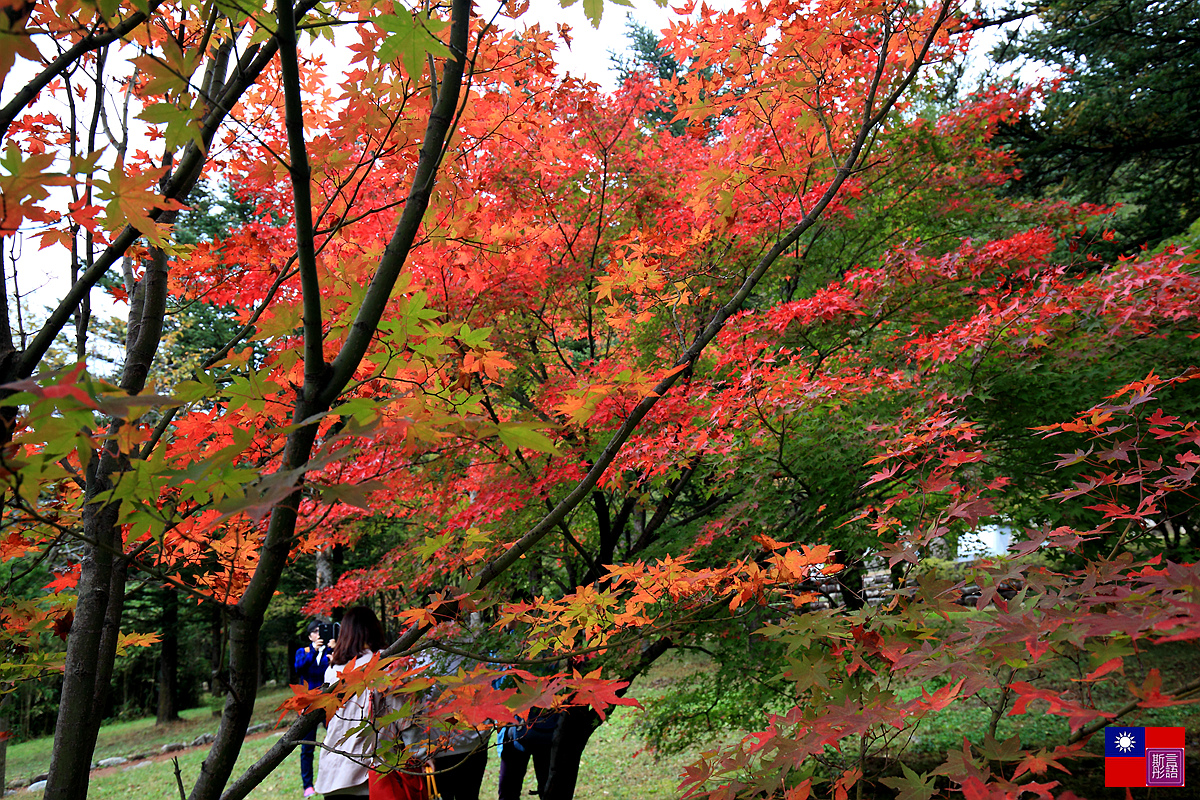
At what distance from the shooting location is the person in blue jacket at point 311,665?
5.73 m

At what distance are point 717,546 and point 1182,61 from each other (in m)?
9.40

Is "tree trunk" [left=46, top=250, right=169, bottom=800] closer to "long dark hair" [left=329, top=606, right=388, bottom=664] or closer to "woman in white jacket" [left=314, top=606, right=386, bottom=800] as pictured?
"woman in white jacket" [left=314, top=606, right=386, bottom=800]

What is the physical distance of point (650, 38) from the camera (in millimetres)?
22250

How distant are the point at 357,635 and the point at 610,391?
1.94m

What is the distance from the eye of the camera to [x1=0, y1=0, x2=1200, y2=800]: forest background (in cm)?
124

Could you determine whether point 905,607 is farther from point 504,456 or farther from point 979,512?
point 504,456

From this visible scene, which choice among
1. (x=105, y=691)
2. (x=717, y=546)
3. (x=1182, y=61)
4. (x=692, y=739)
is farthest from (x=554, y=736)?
(x=1182, y=61)

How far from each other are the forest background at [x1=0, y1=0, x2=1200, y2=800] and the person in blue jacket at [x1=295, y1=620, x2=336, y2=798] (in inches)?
12.6

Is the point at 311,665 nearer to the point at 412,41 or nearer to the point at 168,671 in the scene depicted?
the point at 412,41

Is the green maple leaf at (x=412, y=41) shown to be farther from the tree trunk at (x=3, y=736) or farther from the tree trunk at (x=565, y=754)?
the tree trunk at (x=565, y=754)

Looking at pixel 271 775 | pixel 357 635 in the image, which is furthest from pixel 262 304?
pixel 271 775

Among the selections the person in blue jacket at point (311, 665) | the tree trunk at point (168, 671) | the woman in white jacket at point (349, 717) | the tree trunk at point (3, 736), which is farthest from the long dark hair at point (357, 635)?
the tree trunk at point (168, 671)

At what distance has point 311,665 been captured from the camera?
241 inches

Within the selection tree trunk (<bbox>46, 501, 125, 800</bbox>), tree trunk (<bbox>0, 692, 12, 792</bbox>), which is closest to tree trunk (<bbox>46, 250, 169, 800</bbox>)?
tree trunk (<bbox>46, 501, 125, 800</bbox>)
